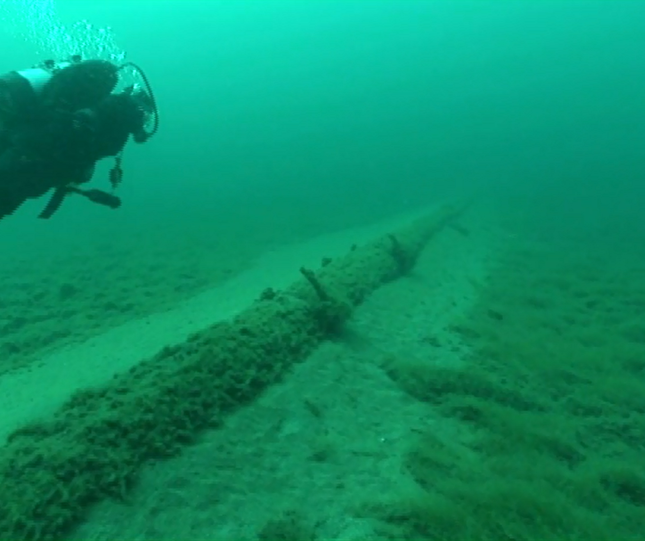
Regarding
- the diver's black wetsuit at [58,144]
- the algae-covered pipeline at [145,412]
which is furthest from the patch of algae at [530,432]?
the diver's black wetsuit at [58,144]

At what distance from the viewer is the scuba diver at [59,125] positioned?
3.70 m

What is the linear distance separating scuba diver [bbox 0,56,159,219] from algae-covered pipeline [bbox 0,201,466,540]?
1.51 m

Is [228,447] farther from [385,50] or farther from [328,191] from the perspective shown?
[385,50]

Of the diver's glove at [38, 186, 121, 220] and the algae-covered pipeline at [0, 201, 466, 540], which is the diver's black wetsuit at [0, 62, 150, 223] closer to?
the diver's glove at [38, 186, 121, 220]

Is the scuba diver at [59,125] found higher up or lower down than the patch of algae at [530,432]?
higher up

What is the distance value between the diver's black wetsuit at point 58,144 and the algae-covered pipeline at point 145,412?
1576mm

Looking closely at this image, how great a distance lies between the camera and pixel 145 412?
423 cm

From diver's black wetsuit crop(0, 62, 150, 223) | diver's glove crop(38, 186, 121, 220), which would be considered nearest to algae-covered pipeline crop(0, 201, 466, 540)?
diver's glove crop(38, 186, 121, 220)

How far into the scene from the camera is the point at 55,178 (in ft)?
12.8

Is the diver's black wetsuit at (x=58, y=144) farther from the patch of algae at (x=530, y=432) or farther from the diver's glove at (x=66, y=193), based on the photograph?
the patch of algae at (x=530, y=432)

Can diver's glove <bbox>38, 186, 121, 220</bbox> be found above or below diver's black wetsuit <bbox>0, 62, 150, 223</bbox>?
below

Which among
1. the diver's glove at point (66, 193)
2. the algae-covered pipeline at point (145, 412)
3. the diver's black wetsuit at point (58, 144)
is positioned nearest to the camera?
the algae-covered pipeline at point (145, 412)

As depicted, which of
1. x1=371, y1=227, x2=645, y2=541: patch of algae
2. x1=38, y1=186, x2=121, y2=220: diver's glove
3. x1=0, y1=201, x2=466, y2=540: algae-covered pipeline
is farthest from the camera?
x1=371, y1=227, x2=645, y2=541: patch of algae

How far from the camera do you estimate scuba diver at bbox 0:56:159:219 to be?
12.1 feet
